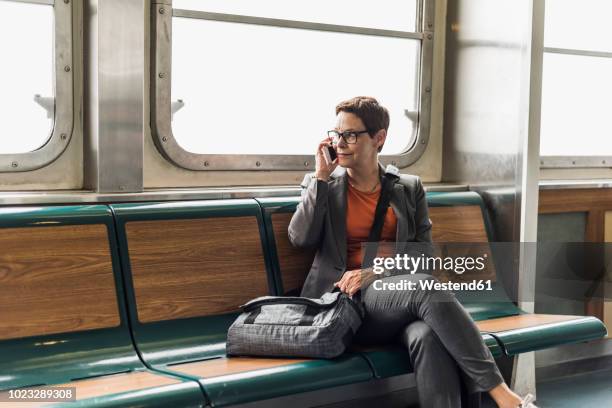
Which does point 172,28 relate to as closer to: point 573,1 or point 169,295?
point 169,295

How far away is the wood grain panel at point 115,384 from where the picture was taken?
283 cm

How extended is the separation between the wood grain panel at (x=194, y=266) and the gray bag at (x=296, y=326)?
238 millimetres

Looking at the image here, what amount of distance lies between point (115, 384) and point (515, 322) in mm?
2037

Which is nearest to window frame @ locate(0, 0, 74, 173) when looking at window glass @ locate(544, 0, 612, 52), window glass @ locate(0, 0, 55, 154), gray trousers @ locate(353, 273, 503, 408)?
window glass @ locate(0, 0, 55, 154)

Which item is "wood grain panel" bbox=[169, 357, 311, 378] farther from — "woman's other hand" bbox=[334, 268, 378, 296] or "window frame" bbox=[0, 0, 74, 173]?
"window frame" bbox=[0, 0, 74, 173]

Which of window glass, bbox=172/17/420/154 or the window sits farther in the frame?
the window

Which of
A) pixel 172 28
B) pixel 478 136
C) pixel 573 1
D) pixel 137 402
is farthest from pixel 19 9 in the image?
pixel 573 1

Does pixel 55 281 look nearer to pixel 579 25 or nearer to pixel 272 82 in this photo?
pixel 272 82

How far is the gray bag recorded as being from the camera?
333 centimetres

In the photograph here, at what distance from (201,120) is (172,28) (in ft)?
1.48

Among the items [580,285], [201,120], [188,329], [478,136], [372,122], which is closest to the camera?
[188,329]

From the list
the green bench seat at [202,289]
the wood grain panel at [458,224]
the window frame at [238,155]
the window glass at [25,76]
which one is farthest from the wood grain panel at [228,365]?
the wood grain panel at [458,224]

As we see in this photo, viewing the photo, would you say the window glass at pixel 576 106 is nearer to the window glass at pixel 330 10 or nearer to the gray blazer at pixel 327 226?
the window glass at pixel 330 10

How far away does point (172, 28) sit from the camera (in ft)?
13.2
